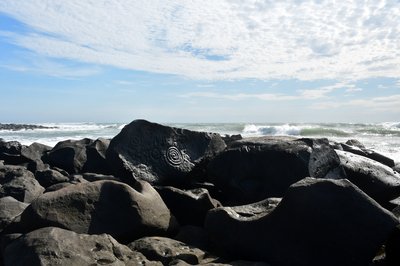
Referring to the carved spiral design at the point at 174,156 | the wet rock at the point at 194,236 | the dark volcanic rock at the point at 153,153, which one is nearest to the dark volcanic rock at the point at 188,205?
the wet rock at the point at 194,236

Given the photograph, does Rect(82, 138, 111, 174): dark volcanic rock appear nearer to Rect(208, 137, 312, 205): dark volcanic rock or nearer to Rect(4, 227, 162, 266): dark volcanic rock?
Rect(208, 137, 312, 205): dark volcanic rock

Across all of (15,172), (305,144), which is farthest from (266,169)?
(15,172)

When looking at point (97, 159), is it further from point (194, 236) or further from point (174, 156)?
point (194, 236)

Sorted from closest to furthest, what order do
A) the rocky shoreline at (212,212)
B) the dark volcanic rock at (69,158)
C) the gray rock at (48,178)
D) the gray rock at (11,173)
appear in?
the rocky shoreline at (212,212)
the gray rock at (11,173)
the gray rock at (48,178)
the dark volcanic rock at (69,158)

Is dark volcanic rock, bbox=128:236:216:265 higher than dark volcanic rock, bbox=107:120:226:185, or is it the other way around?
dark volcanic rock, bbox=107:120:226:185

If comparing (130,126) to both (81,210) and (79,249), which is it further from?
(79,249)

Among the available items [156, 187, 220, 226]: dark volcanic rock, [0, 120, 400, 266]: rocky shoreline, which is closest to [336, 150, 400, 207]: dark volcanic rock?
[0, 120, 400, 266]: rocky shoreline

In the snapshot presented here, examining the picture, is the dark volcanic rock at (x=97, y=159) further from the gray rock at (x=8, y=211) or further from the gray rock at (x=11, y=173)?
the gray rock at (x=8, y=211)

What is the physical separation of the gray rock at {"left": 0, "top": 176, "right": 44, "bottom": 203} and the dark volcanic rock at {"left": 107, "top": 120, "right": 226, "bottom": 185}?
1151 millimetres

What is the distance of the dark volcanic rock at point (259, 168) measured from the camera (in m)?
5.50

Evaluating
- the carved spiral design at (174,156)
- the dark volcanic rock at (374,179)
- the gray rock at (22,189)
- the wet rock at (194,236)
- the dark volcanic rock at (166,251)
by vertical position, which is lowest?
the wet rock at (194,236)

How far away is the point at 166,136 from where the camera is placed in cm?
640

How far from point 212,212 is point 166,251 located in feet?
2.33

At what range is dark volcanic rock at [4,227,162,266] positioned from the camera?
3.17m
